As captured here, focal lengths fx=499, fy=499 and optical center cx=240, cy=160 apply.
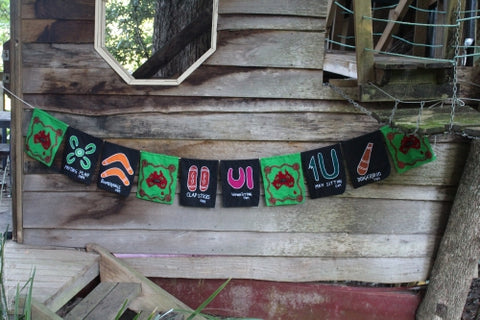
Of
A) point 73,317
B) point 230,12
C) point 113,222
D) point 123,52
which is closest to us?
point 73,317

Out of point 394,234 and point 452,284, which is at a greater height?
point 394,234

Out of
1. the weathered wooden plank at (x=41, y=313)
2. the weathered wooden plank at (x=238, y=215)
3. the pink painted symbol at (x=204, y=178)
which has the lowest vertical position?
the weathered wooden plank at (x=41, y=313)

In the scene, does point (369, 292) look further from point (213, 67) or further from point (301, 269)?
point (213, 67)

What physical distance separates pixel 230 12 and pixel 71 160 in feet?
4.97

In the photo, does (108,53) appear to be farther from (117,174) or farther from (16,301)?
(16,301)

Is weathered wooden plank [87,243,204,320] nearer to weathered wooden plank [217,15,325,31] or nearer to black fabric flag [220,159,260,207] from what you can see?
black fabric flag [220,159,260,207]

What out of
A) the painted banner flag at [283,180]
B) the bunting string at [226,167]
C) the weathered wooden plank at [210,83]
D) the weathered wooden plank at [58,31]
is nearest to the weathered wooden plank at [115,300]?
the bunting string at [226,167]

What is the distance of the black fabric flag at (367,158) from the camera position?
11.9 ft

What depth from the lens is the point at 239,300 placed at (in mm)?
3820

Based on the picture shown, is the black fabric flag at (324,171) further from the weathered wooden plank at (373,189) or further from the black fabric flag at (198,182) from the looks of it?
the black fabric flag at (198,182)

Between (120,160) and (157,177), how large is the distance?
29 centimetres

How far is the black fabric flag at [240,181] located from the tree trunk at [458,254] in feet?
4.83

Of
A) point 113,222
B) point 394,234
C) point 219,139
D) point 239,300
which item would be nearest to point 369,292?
point 394,234

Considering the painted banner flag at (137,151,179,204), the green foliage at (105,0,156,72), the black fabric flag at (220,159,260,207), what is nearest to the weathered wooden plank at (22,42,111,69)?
the painted banner flag at (137,151,179,204)
